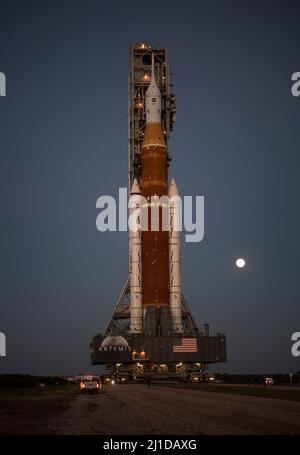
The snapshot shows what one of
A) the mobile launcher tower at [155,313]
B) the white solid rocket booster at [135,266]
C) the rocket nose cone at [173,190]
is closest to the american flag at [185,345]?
the mobile launcher tower at [155,313]

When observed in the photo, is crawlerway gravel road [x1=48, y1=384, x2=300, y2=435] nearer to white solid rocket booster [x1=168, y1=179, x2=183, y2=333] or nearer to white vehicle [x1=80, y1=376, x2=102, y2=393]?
white vehicle [x1=80, y1=376, x2=102, y2=393]

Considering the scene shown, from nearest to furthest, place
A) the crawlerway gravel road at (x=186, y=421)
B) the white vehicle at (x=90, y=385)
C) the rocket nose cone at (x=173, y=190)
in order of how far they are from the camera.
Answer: the crawlerway gravel road at (x=186, y=421), the white vehicle at (x=90, y=385), the rocket nose cone at (x=173, y=190)

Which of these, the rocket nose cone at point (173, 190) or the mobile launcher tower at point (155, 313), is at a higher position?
the rocket nose cone at point (173, 190)

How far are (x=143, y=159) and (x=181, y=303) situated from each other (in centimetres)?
2153

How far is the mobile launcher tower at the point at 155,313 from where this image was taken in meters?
88.9

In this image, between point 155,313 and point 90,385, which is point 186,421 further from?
point 155,313

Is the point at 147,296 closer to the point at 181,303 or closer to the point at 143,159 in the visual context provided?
the point at 181,303

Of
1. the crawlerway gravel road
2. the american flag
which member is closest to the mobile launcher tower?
the american flag

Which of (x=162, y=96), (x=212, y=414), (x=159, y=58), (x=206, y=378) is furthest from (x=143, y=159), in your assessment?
(x=212, y=414)

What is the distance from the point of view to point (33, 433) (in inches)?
842

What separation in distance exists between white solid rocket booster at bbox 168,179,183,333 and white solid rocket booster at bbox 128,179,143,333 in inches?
168

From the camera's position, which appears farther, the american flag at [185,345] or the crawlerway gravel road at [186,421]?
the american flag at [185,345]

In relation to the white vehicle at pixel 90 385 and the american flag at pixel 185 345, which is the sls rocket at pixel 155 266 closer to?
the american flag at pixel 185 345

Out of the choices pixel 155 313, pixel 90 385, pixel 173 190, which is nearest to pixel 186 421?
pixel 90 385
